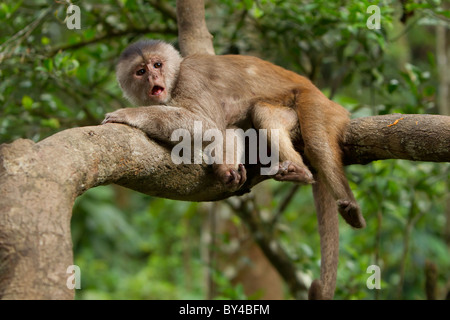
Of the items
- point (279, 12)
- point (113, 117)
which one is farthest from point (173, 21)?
point (113, 117)

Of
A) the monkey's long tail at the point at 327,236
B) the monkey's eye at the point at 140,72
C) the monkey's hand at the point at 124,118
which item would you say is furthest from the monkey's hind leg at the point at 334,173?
the monkey's eye at the point at 140,72

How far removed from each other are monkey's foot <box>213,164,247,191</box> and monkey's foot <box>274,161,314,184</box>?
0.87ft

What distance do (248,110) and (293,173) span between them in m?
0.85

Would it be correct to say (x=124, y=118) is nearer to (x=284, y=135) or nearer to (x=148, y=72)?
(x=148, y=72)

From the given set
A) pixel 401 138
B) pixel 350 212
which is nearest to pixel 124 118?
pixel 350 212

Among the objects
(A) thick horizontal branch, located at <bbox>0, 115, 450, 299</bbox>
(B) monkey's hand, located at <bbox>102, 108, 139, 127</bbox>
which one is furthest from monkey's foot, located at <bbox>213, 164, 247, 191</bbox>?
(B) monkey's hand, located at <bbox>102, 108, 139, 127</bbox>

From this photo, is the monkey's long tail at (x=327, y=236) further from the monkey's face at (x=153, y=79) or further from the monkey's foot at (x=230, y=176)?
the monkey's face at (x=153, y=79)

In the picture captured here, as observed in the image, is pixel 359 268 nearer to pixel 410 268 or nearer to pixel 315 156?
pixel 315 156

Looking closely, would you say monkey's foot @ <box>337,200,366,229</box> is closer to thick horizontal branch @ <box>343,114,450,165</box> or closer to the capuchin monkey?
the capuchin monkey

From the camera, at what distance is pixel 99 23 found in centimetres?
573

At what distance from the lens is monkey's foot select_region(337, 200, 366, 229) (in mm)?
3561

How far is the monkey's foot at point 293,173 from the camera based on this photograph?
3.60 meters

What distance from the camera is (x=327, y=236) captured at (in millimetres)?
3928

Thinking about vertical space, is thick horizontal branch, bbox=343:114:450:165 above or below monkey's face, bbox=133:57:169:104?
below
